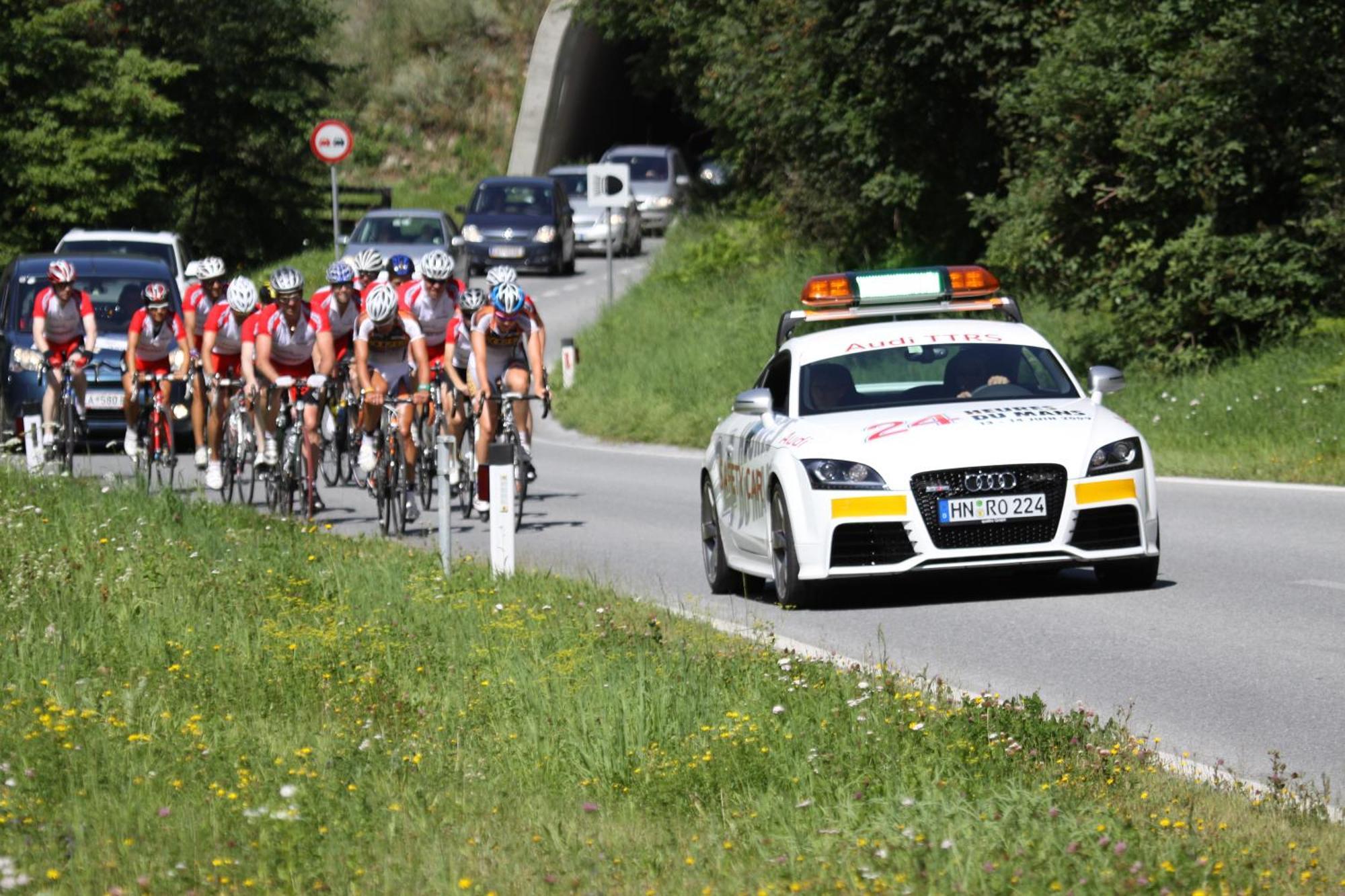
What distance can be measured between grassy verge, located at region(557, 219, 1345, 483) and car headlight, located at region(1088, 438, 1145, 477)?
6895 mm

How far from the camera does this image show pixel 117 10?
48.8m

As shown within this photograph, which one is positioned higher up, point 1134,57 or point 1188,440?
point 1134,57

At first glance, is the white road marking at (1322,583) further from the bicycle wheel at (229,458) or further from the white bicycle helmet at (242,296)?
the bicycle wheel at (229,458)

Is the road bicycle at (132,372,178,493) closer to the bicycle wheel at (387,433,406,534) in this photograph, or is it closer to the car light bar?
the bicycle wheel at (387,433,406,534)

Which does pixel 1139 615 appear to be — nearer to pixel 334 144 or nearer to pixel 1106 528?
pixel 1106 528

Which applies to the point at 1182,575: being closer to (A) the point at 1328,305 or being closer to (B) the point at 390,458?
(B) the point at 390,458

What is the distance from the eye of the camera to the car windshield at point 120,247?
29547 millimetres

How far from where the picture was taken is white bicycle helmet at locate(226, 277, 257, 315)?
61.2ft

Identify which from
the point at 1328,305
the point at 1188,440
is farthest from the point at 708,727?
the point at 1328,305

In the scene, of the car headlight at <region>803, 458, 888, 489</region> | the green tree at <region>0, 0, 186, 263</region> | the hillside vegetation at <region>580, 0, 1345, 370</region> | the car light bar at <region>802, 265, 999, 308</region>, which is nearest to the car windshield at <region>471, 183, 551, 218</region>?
the green tree at <region>0, 0, 186, 263</region>

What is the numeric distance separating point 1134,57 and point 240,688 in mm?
17064

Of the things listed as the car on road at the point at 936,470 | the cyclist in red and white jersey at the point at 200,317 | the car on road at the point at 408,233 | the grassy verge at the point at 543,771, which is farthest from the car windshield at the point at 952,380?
the car on road at the point at 408,233

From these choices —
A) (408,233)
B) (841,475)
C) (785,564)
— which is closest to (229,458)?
(785,564)

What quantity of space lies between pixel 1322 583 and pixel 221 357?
967 cm
